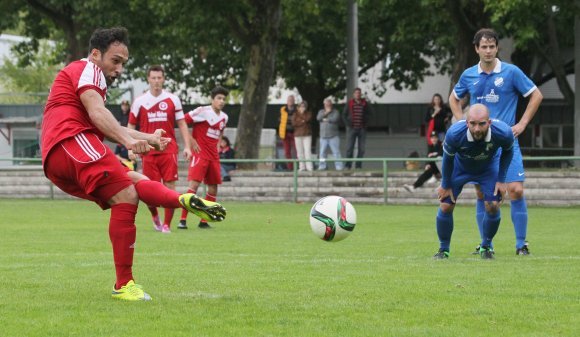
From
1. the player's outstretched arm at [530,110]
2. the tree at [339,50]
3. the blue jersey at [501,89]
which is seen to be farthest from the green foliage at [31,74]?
the player's outstretched arm at [530,110]

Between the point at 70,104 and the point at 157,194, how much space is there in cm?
93

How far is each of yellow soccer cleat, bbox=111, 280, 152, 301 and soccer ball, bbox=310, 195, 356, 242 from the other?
7.12 feet

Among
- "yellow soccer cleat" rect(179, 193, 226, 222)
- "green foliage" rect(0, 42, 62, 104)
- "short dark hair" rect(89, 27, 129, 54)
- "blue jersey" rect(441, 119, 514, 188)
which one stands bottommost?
"yellow soccer cleat" rect(179, 193, 226, 222)

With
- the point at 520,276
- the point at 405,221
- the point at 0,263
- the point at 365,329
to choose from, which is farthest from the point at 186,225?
the point at 365,329

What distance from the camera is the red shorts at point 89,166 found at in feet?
26.6

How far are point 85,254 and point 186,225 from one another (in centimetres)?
588

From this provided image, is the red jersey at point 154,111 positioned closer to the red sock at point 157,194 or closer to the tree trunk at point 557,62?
the red sock at point 157,194

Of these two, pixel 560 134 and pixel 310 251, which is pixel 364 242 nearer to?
pixel 310 251

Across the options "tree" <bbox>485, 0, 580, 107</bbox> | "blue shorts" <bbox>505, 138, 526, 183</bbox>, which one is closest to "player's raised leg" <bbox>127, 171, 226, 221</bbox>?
"blue shorts" <bbox>505, 138, 526, 183</bbox>

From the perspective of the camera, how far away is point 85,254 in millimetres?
12945

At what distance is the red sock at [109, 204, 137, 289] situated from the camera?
8195 millimetres

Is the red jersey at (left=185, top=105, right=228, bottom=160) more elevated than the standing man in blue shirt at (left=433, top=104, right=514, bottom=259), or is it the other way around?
the red jersey at (left=185, top=105, right=228, bottom=160)

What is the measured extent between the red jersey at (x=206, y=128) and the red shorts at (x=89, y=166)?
10499 millimetres

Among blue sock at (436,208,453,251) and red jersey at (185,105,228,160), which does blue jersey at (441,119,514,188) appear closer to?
blue sock at (436,208,453,251)
